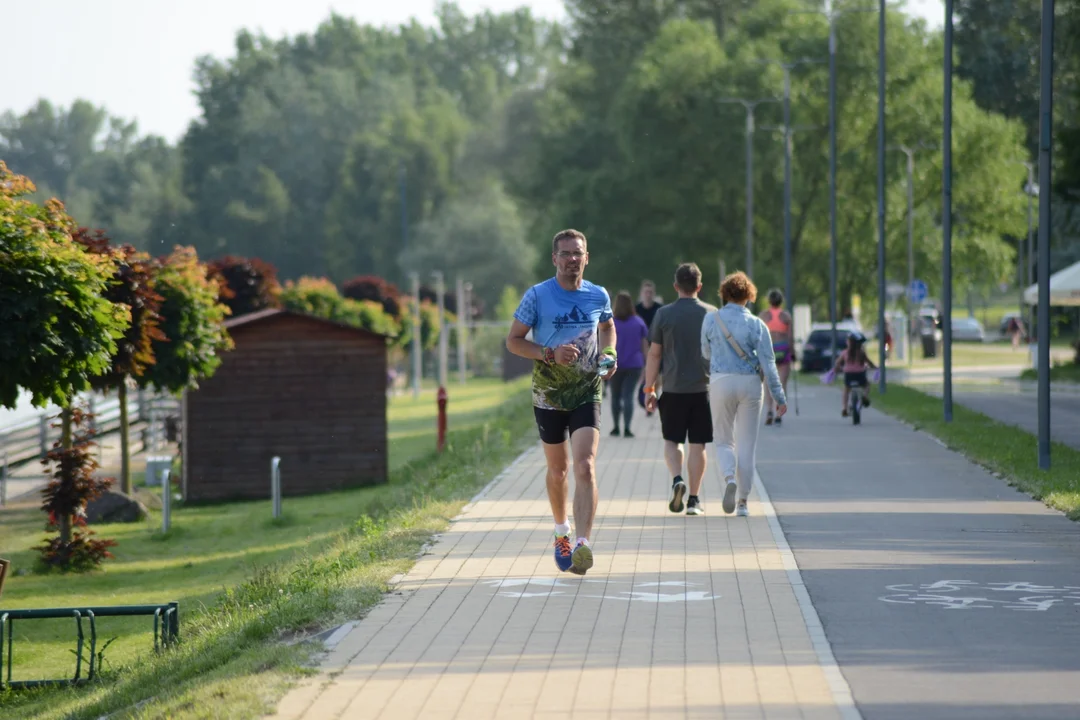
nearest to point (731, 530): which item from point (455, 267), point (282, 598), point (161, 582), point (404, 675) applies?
point (282, 598)

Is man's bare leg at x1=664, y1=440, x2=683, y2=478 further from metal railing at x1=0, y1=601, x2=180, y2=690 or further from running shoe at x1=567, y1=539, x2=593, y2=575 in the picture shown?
metal railing at x1=0, y1=601, x2=180, y2=690

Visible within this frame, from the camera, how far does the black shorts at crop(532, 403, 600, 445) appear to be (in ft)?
33.4

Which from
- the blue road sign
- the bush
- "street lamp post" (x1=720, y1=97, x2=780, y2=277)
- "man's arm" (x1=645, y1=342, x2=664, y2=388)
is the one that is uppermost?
"street lamp post" (x1=720, y1=97, x2=780, y2=277)

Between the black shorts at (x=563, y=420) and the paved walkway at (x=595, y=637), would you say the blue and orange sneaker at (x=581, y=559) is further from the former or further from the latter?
the black shorts at (x=563, y=420)

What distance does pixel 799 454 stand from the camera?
20219 millimetres

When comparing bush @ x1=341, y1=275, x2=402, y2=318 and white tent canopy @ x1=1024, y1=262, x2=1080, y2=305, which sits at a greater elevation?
bush @ x1=341, y1=275, x2=402, y2=318

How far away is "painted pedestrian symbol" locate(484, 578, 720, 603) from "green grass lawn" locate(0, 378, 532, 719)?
27.9 inches

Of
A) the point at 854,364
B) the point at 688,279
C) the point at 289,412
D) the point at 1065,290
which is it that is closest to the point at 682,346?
the point at 688,279

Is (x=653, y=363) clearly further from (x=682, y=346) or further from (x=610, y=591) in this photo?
(x=610, y=591)

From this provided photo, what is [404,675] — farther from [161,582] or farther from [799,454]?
[799,454]

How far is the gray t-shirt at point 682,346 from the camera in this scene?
13734 millimetres

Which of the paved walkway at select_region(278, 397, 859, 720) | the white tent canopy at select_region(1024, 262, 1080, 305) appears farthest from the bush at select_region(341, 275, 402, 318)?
the paved walkway at select_region(278, 397, 859, 720)

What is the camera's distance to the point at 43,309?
1548 centimetres

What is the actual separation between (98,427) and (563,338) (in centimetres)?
2956
